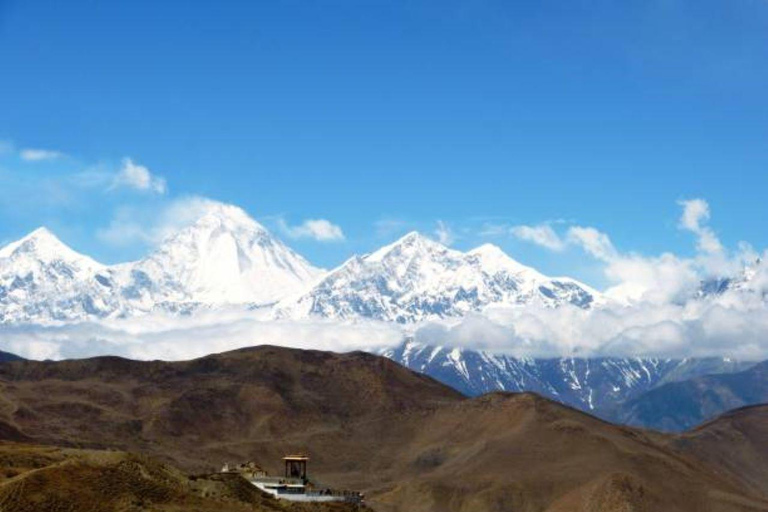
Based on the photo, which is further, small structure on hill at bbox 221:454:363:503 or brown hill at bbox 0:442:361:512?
small structure on hill at bbox 221:454:363:503

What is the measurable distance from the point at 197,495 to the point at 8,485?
65.9 feet

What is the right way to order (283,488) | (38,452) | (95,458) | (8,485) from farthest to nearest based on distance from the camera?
(283,488) → (38,452) → (95,458) → (8,485)

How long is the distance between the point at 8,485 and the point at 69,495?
526 centimetres

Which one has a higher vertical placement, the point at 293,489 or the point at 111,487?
the point at 293,489

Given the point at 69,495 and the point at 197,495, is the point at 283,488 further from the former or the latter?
the point at 69,495

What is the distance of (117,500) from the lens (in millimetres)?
118250

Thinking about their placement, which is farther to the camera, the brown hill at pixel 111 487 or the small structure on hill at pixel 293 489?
the small structure on hill at pixel 293 489

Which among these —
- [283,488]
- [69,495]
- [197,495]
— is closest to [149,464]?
[197,495]

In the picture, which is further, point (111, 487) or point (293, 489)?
point (293, 489)

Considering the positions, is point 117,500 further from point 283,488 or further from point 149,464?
point 283,488

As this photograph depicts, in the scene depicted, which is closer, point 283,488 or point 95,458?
point 95,458

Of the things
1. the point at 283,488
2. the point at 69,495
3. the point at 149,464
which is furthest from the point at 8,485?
the point at 283,488

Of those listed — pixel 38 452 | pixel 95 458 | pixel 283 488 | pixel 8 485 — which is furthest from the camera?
pixel 283 488

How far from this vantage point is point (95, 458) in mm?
124750
